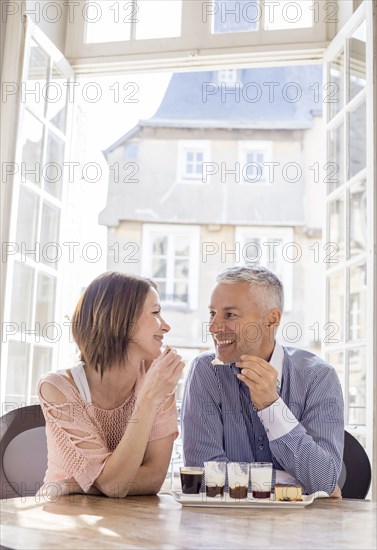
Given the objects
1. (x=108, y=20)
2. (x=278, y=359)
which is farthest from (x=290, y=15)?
(x=278, y=359)

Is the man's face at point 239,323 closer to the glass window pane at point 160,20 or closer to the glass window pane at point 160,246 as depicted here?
the glass window pane at point 160,20

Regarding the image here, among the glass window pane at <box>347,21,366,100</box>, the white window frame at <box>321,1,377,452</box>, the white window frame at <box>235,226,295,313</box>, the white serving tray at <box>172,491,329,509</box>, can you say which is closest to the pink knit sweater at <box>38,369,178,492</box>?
the white serving tray at <box>172,491,329,509</box>

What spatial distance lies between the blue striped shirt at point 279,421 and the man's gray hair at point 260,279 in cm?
17

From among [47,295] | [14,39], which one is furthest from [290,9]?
[47,295]

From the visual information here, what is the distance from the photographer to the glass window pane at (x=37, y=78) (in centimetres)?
262

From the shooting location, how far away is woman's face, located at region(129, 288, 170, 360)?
1713 millimetres

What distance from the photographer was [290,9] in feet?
9.20

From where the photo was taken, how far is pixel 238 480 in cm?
131

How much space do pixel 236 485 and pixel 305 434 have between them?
0.35 metres

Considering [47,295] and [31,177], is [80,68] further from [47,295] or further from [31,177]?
[47,295]

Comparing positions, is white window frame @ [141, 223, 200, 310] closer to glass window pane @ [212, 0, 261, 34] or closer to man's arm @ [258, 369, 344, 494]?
glass window pane @ [212, 0, 261, 34]

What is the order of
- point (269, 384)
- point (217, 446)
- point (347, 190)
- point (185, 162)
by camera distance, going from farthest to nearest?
point (185, 162), point (347, 190), point (217, 446), point (269, 384)

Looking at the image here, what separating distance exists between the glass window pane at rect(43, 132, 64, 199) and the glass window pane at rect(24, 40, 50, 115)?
0.17 m

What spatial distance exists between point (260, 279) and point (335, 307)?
882mm
